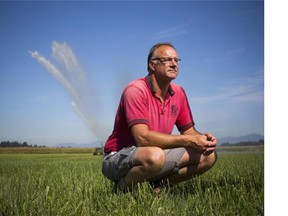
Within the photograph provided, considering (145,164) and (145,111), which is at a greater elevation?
(145,111)

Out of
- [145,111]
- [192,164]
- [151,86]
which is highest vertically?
[151,86]

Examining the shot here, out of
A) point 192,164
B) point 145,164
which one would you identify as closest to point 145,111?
point 145,164

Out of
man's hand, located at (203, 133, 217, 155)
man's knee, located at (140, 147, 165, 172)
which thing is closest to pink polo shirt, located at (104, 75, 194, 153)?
man's knee, located at (140, 147, 165, 172)

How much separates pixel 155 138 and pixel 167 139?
0.18 ft

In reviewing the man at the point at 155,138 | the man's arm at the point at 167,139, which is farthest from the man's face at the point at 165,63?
the man's arm at the point at 167,139

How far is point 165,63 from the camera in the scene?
1.78 metres

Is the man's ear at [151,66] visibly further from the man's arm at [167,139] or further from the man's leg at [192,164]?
the man's leg at [192,164]

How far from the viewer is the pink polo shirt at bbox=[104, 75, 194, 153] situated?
5.47ft

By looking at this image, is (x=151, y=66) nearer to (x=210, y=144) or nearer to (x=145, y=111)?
(x=145, y=111)

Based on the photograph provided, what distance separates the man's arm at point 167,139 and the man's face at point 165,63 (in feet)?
0.97

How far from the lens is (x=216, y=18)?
2.37 m

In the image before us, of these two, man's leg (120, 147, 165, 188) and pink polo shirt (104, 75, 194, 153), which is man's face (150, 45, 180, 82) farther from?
man's leg (120, 147, 165, 188)

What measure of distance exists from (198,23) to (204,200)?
135 centimetres
